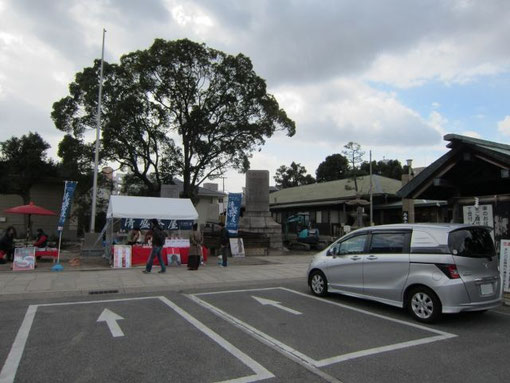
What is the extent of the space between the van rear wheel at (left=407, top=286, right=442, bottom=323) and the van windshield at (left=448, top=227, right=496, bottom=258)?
33.1 inches

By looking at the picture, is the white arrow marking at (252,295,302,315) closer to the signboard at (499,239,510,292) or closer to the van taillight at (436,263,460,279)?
the van taillight at (436,263,460,279)

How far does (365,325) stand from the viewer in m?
6.35

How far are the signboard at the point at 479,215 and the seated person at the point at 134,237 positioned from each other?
40.0 ft

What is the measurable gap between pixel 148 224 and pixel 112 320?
31.4ft

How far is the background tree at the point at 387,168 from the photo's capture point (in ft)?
176

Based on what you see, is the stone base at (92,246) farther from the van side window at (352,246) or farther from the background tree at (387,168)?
the background tree at (387,168)

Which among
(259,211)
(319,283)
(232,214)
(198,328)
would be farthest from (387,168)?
(198,328)

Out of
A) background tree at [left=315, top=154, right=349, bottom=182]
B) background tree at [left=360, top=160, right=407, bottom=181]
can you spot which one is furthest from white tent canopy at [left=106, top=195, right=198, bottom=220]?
background tree at [left=315, top=154, right=349, bottom=182]

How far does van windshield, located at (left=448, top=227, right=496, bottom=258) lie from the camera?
6379 millimetres

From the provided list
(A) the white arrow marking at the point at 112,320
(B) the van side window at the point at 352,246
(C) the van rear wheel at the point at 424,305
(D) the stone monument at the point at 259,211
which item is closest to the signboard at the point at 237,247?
(D) the stone monument at the point at 259,211

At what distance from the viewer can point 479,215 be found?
887cm

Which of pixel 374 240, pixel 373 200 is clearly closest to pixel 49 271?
pixel 374 240

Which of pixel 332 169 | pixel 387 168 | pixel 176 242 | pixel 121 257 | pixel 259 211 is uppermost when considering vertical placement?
pixel 332 169

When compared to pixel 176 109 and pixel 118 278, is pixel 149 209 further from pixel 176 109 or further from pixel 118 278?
pixel 176 109
